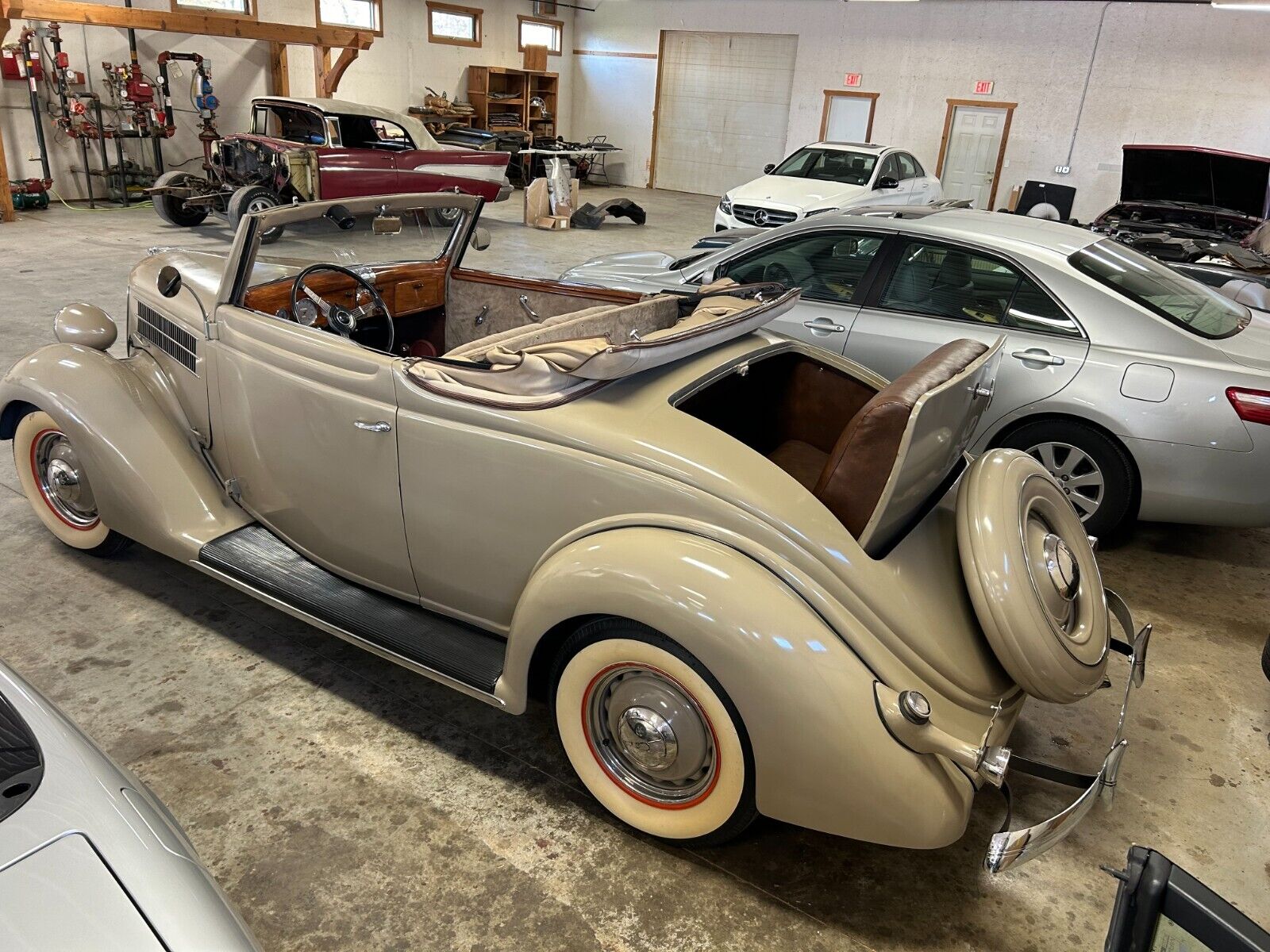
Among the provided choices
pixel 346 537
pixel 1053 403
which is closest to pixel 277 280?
pixel 346 537

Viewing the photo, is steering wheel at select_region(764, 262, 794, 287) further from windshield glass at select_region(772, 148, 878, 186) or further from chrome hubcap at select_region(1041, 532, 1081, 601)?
windshield glass at select_region(772, 148, 878, 186)

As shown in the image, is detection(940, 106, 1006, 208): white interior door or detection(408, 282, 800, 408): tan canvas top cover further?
detection(940, 106, 1006, 208): white interior door

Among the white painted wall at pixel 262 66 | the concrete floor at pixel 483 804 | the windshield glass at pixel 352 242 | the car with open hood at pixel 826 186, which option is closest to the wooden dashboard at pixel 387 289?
the windshield glass at pixel 352 242

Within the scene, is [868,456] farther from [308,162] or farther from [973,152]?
[973,152]

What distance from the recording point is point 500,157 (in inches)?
536

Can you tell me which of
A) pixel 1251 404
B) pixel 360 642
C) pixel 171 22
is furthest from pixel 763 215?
pixel 360 642

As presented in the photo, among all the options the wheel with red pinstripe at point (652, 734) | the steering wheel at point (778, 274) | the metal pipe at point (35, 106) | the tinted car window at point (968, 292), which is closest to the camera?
the wheel with red pinstripe at point (652, 734)

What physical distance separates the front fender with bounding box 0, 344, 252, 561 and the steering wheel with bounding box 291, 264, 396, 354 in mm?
706

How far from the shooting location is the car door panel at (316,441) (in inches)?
109

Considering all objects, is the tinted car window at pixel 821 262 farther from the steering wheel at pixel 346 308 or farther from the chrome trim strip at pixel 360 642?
the chrome trim strip at pixel 360 642

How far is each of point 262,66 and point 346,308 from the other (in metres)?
14.4

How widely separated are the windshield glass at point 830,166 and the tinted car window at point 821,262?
23.9ft

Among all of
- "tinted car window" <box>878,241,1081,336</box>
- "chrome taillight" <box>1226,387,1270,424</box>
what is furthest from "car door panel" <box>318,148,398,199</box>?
"chrome taillight" <box>1226,387,1270,424</box>

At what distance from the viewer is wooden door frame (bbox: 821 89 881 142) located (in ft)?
57.5
